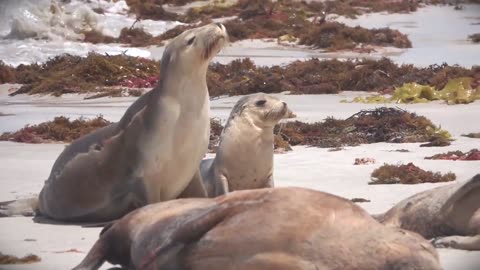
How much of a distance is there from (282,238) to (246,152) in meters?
3.32

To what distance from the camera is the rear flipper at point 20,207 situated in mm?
6336

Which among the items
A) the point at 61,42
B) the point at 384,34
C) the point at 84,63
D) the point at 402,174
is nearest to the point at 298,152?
the point at 402,174

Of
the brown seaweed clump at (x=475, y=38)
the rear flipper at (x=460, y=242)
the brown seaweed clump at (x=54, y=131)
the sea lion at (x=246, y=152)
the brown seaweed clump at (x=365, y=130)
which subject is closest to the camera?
the rear flipper at (x=460, y=242)

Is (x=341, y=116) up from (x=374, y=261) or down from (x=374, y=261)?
down

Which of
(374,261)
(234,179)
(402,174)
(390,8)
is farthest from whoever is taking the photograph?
(390,8)

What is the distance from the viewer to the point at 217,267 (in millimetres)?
3805

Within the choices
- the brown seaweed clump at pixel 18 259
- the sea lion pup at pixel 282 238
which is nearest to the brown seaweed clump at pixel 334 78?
the brown seaweed clump at pixel 18 259

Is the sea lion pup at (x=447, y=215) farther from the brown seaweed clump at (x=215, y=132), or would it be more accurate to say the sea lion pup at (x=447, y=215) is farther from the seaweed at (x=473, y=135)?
the seaweed at (x=473, y=135)

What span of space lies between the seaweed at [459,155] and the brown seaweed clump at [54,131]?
11.0 feet

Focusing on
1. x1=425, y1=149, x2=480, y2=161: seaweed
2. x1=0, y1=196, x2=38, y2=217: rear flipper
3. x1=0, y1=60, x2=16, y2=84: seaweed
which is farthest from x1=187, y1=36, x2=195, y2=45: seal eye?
x1=0, y1=60, x2=16, y2=84: seaweed

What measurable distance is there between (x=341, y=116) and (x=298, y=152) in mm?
2155

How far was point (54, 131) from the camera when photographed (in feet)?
33.4

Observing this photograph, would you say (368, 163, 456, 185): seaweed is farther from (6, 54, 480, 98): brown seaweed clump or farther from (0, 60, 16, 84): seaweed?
(0, 60, 16, 84): seaweed

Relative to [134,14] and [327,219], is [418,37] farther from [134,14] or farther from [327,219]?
[327,219]
